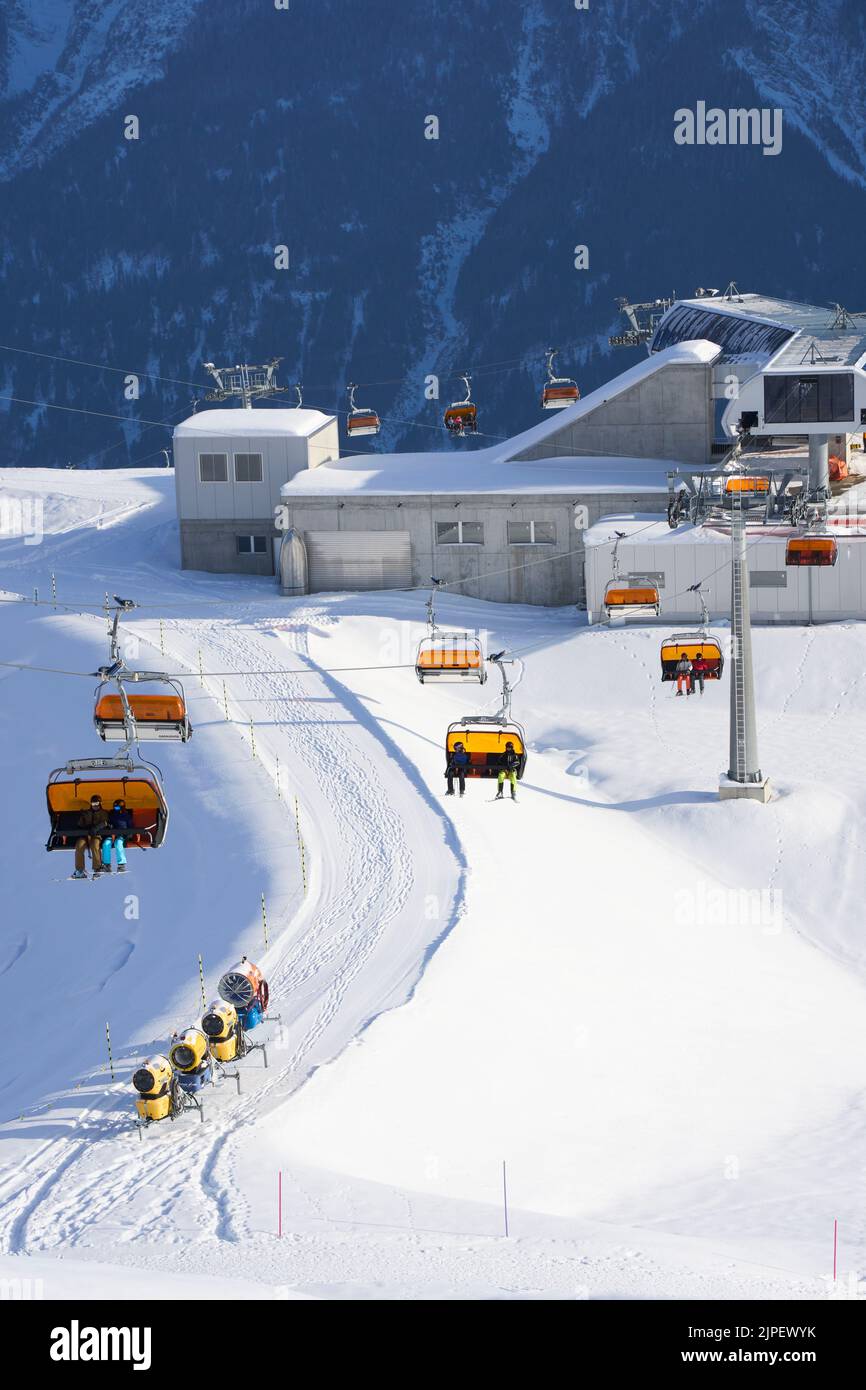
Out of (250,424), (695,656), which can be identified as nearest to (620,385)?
(250,424)

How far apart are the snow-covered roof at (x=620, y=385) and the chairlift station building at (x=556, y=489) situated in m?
0.08

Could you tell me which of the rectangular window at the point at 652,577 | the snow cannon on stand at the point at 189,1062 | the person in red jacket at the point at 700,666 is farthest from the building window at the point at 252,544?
the snow cannon on stand at the point at 189,1062

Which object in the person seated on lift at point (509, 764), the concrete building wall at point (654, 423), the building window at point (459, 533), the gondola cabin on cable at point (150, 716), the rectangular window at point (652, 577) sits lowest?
the person seated on lift at point (509, 764)

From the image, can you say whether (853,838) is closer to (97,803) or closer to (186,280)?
(97,803)

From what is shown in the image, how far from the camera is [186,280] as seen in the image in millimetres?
143125

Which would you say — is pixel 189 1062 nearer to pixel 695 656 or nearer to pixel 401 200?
pixel 695 656

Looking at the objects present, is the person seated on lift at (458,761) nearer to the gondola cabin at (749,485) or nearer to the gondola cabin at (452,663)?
the gondola cabin at (452,663)

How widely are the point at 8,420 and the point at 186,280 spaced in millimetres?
18621

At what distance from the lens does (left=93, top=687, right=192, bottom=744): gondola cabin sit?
27.2 metres

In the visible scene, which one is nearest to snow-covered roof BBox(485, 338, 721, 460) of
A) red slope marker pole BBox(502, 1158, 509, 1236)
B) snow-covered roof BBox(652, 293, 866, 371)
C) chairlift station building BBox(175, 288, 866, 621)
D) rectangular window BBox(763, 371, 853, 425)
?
chairlift station building BBox(175, 288, 866, 621)

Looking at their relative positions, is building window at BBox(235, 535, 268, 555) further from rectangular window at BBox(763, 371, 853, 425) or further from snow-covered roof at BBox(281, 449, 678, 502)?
rectangular window at BBox(763, 371, 853, 425)

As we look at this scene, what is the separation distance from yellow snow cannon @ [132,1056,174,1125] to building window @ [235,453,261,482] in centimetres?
3553

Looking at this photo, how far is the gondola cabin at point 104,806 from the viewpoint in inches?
921
